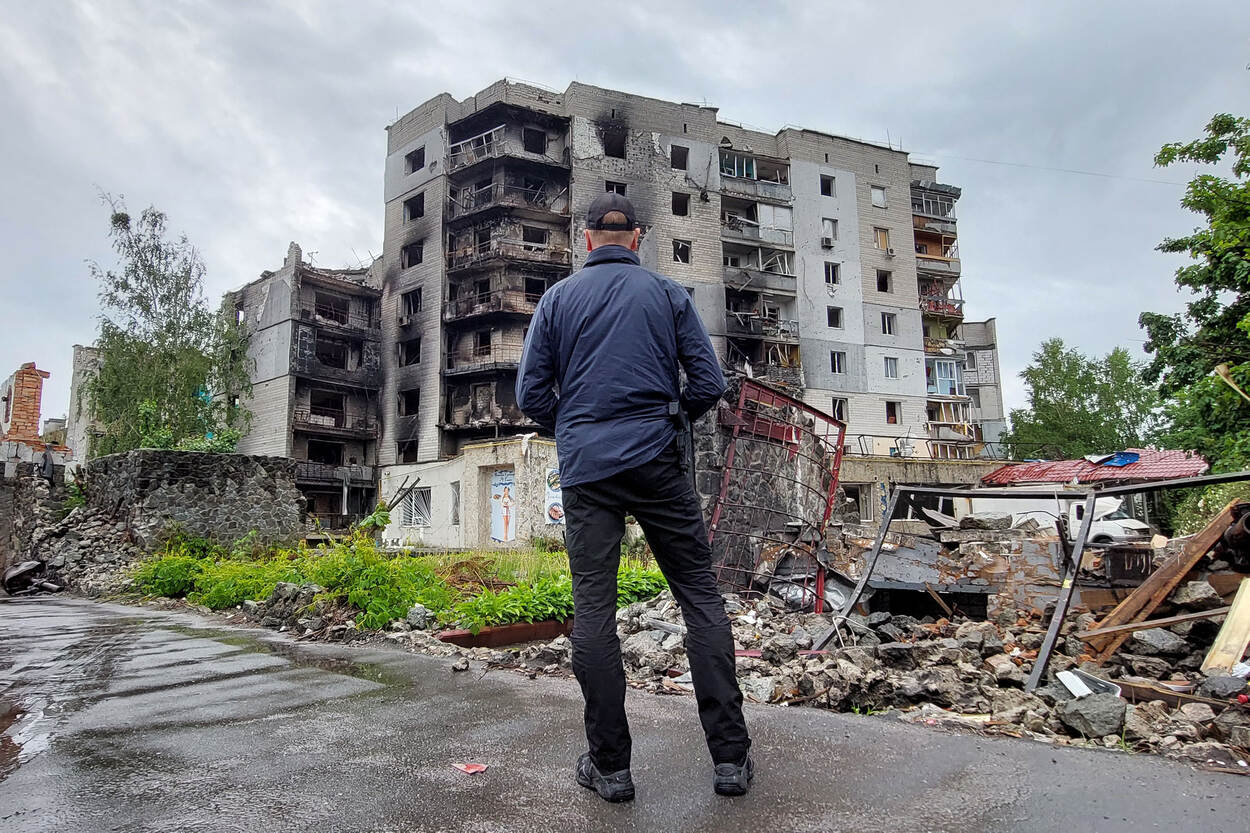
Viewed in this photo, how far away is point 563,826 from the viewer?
6.52 feet

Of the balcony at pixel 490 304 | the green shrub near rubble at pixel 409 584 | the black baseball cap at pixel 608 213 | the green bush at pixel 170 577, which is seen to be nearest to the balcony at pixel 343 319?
the balcony at pixel 490 304

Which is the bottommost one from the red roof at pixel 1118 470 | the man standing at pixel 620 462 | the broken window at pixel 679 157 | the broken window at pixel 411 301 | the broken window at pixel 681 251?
the man standing at pixel 620 462

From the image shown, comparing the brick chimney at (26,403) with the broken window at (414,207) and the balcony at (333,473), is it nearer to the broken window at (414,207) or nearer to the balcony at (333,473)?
the balcony at (333,473)

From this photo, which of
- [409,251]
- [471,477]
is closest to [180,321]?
[409,251]

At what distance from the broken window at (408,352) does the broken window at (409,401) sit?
1619 mm

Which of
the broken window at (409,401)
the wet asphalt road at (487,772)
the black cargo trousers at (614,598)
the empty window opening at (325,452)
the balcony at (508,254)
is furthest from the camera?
the empty window opening at (325,452)

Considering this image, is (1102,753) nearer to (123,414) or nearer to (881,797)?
(881,797)

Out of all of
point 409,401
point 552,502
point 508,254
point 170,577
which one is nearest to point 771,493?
point 170,577

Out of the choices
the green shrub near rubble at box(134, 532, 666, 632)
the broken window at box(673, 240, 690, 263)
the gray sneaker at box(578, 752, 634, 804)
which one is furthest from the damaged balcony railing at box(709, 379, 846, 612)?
the broken window at box(673, 240, 690, 263)

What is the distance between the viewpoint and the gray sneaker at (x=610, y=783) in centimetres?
216

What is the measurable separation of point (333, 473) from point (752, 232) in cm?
2632

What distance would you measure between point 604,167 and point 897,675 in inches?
1531

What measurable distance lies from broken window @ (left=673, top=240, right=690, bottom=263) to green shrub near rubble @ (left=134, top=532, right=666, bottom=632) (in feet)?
106

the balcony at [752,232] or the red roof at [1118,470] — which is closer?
the red roof at [1118,470]
